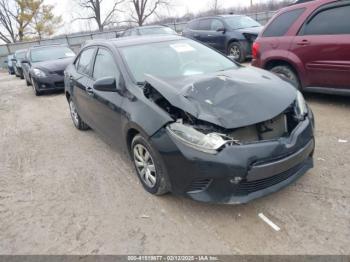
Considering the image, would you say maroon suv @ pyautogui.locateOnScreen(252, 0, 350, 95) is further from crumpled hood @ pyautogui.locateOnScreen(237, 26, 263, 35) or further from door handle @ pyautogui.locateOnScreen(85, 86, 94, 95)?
crumpled hood @ pyautogui.locateOnScreen(237, 26, 263, 35)

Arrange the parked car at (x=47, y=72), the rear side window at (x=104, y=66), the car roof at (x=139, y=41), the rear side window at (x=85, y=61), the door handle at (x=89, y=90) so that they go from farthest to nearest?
the parked car at (x=47, y=72) < the rear side window at (x=85, y=61) < the door handle at (x=89, y=90) < the car roof at (x=139, y=41) < the rear side window at (x=104, y=66)

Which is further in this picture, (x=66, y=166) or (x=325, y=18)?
(x=325, y=18)

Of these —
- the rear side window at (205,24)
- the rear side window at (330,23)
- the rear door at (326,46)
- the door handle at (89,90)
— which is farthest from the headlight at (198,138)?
the rear side window at (205,24)

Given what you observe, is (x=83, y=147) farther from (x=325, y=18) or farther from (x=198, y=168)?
(x=325, y=18)

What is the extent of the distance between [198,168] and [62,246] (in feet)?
4.58

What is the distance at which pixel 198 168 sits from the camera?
8.83 ft

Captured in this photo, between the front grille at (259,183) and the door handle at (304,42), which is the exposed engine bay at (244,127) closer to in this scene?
the front grille at (259,183)

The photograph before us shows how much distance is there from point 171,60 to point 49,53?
27.3 feet

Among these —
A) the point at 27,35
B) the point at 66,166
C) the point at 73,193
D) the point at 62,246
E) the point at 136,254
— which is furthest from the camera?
the point at 27,35

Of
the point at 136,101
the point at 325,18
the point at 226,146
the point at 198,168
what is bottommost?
the point at 198,168

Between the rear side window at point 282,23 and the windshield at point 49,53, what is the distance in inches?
285

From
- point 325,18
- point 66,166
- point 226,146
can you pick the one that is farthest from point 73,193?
point 325,18

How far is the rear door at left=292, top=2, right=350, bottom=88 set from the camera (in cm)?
486

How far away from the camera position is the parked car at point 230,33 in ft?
34.7
